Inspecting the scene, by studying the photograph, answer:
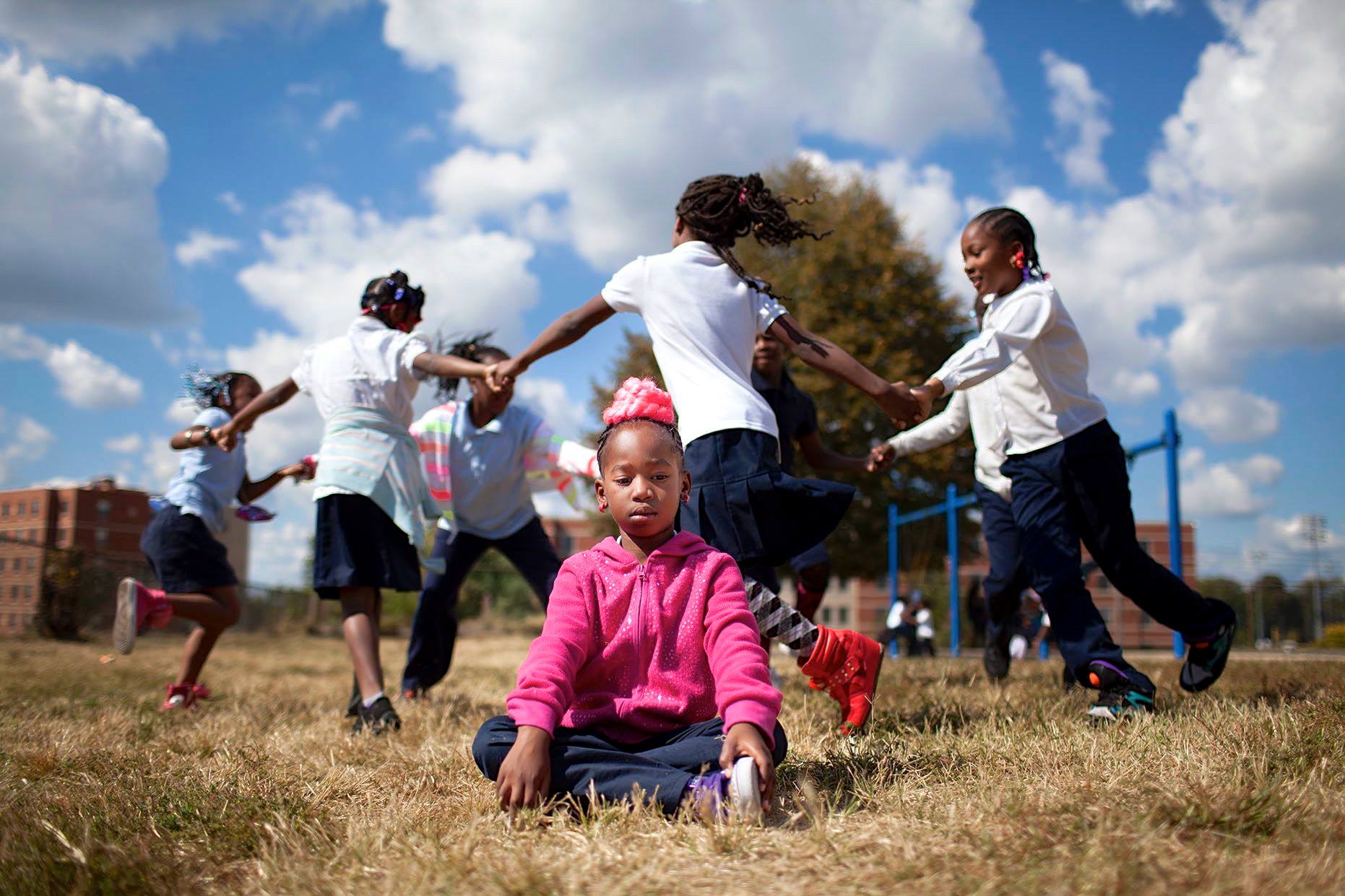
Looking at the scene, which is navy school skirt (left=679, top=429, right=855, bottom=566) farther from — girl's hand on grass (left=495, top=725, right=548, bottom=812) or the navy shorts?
the navy shorts

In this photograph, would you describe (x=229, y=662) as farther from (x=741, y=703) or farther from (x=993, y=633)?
(x=741, y=703)

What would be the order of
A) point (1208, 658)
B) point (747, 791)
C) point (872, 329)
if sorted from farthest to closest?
point (872, 329) → point (1208, 658) → point (747, 791)

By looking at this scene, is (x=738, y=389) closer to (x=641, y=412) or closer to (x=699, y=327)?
(x=699, y=327)

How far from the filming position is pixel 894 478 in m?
19.8

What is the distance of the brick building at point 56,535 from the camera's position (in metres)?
13.6

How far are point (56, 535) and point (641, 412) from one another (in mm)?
17362

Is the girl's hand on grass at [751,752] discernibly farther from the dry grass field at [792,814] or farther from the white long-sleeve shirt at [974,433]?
the white long-sleeve shirt at [974,433]

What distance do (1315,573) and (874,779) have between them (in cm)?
1516

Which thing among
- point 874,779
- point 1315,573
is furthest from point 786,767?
point 1315,573

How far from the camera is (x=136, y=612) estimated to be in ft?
17.1

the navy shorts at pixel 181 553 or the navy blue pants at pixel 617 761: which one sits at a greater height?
the navy shorts at pixel 181 553

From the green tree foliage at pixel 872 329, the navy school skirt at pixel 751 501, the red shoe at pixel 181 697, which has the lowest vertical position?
the red shoe at pixel 181 697

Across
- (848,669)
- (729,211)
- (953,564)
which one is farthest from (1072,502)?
(953,564)

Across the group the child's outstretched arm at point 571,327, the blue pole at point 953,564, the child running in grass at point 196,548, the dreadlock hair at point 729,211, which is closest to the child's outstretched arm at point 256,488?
the child running in grass at point 196,548
